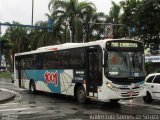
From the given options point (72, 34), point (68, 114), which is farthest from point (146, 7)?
point (72, 34)

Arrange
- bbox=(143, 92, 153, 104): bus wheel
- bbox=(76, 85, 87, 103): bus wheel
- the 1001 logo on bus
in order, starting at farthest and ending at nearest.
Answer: the 1001 logo on bus
bbox=(143, 92, 153, 104): bus wheel
bbox=(76, 85, 87, 103): bus wheel

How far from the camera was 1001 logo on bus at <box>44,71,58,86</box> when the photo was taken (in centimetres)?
2366

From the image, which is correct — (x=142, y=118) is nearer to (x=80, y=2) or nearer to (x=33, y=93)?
(x=33, y=93)

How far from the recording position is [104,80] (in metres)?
18.2

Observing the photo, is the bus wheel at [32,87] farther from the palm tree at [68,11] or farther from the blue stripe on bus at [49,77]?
the palm tree at [68,11]

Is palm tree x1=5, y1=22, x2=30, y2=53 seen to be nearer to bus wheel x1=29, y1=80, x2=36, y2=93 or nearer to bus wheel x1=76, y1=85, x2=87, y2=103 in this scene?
bus wheel x1=29, y1=80, x2=36, y2=93

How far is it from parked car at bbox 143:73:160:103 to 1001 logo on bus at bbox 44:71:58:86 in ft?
17.8

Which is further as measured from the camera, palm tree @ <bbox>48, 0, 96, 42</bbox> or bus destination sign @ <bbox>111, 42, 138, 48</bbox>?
palm tree @ <bbox>48, 0, 96, 42</bbox>

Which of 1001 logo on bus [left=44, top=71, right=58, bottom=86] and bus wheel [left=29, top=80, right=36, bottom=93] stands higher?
1001 logo on bus [left=44, top=71, right=58, bottom=86]

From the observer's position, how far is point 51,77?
24344 mm

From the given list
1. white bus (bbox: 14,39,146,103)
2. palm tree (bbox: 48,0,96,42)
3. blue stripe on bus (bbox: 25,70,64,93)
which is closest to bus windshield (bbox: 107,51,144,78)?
white bus (bbox: 14,39,146,103)

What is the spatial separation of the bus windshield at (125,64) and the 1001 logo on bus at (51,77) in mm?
5908

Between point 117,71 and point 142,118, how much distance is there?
4.46 metres

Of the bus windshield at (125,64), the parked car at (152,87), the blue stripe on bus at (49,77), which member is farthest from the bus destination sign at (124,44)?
the blue stripe on bus at (49,77)
